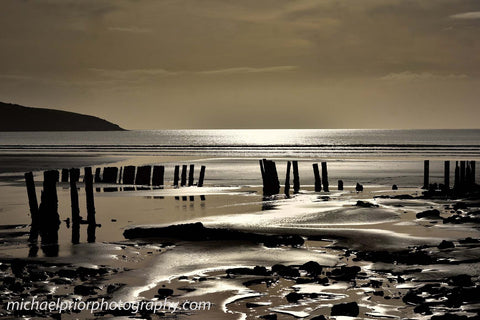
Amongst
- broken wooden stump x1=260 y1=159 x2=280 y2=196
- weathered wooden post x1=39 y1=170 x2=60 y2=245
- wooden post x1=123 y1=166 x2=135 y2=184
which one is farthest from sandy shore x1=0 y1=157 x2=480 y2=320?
wooden post x1=123 y1=166 x2=135 y2=184

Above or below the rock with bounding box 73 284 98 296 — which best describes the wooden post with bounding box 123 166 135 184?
above

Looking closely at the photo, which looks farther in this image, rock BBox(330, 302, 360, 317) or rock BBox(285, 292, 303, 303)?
rock BBox(285, 292, 303, 303)

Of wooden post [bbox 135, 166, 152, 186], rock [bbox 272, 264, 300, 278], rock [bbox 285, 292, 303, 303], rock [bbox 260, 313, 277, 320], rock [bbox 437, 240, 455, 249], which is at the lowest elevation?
rock [bbox 260, 313, 277, 320]

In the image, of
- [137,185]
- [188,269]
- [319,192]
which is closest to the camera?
[188,269]

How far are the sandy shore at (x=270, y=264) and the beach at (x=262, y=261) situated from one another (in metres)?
0.03

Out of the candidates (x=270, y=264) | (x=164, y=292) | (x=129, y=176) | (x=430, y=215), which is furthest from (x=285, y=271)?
(x=129, y=176)

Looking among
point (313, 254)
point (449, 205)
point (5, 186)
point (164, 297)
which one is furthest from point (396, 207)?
point (5, 186)

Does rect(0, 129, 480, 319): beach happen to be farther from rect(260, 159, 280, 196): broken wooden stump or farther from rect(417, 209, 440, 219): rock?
rect(260, 159, 280, 196): broken wooden stump

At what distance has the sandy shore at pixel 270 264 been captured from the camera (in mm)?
11586

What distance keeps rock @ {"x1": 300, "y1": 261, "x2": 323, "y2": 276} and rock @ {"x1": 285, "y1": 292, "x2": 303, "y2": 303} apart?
1927 mm

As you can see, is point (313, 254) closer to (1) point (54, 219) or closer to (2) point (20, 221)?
(1) point (54, 219)

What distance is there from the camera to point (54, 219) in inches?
867

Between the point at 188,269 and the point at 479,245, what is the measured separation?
25.7ft

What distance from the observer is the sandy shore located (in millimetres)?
11586
